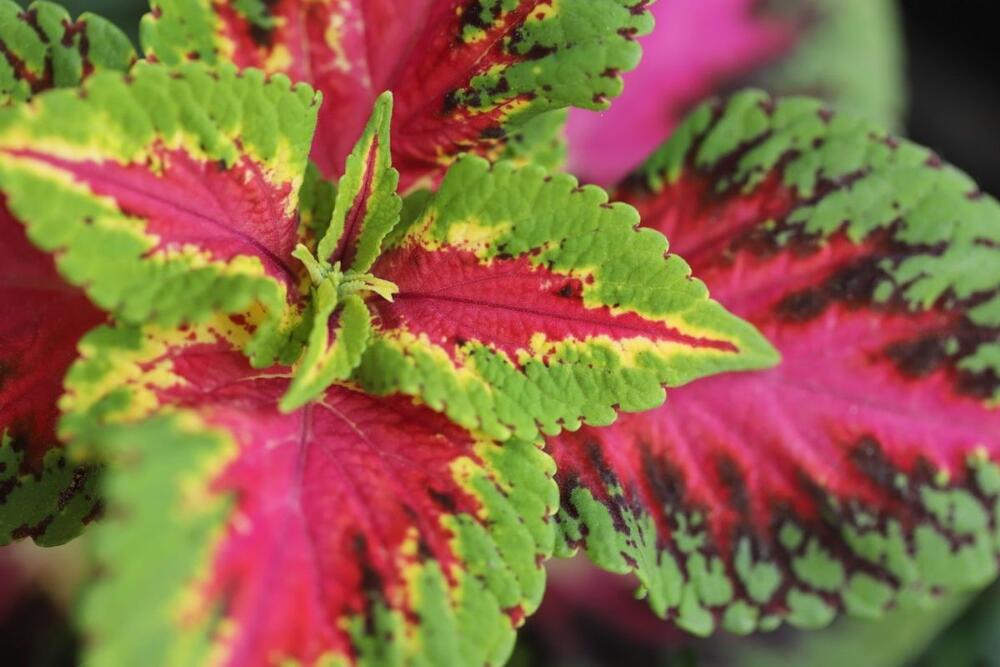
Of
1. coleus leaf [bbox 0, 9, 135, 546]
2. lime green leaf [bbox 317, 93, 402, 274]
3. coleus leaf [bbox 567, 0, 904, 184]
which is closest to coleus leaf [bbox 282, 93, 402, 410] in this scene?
lime green leaf [bbox 317, 93, 402, 274]

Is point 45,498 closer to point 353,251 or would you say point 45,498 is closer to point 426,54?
point 353,251

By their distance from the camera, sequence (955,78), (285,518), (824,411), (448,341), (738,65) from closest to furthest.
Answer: (285,518) → (448,341) → (824,411) → (738,65) → (955,78)

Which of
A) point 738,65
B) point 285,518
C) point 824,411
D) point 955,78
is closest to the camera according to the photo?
point 285,518

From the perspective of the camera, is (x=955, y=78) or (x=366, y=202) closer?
(x=366, y=202)

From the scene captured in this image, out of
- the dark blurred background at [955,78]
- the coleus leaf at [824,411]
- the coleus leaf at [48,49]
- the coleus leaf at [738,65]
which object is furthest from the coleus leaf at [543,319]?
the dark blurred background at [955,78]

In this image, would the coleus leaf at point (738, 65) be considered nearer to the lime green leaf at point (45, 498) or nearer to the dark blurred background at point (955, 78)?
the dark blurred background at point (955, 78)

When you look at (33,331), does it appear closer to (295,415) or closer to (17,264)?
(17,264)

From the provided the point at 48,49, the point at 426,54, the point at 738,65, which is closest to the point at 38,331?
the point at 48,49

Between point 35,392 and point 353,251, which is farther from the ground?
point 353,251

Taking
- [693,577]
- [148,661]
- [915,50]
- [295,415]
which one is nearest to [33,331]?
[295,415]
